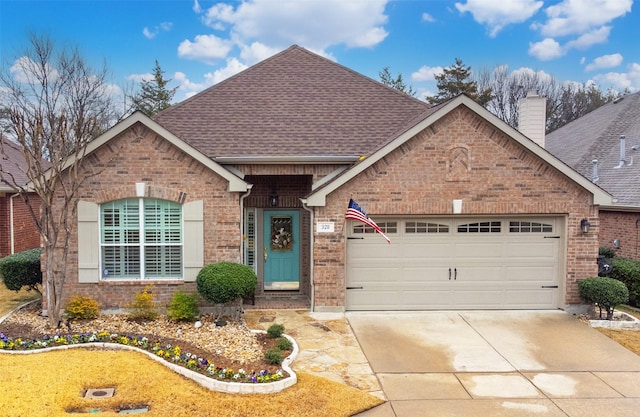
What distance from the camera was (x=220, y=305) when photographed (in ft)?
33.4

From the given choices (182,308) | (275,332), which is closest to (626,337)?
(275,332)

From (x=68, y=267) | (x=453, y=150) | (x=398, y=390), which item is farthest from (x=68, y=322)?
(x=453, y=150)

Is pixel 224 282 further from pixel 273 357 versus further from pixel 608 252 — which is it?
pixel 608 252

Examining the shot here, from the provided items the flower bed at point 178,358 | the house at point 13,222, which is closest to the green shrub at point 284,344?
A: the flower bed at point 178,358

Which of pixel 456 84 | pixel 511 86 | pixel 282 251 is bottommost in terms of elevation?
pixel 282 251

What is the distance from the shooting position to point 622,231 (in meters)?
13.8

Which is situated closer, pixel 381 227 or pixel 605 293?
pixel 605 293

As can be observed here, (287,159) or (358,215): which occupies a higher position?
(287,159)

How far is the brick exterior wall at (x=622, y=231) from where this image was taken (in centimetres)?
1319

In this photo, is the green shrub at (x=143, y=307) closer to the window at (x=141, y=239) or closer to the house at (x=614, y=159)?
the window at (x=141, y=239)

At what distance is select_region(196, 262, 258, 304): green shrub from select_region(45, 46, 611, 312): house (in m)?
0.79

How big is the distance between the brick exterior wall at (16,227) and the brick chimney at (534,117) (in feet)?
53.5

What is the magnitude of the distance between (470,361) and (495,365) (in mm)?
380

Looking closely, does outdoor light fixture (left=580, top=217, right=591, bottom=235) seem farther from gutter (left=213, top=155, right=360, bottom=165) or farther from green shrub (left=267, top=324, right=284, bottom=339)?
green shrub (left=267, top=324, right=284, bottom=339)
